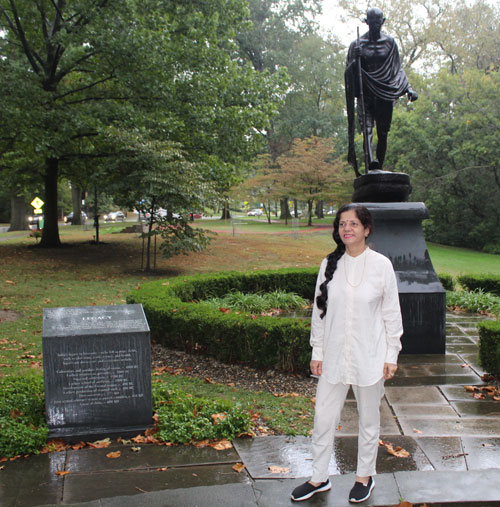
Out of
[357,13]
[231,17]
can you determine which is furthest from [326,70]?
[231,17]

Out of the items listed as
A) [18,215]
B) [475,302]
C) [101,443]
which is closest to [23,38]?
[475,302]

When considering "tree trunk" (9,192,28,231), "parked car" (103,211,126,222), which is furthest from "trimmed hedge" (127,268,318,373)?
"parked car" (103,211,126,222)

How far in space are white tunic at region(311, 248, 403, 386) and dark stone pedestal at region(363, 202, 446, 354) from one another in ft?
11.8

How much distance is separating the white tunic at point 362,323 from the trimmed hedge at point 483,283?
8817mm

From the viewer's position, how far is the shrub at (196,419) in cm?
427

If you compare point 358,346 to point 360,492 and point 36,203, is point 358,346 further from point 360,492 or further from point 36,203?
point 36,203

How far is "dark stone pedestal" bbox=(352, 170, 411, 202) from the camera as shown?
743cm

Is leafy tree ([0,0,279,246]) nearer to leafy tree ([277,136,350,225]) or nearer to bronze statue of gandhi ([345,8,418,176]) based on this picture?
bronze statue of gandhi ([345,8,418,176])

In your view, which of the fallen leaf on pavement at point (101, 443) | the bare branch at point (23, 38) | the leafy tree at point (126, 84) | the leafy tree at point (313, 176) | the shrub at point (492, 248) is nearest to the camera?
the fallen leaf on pavement at point (101, 443)

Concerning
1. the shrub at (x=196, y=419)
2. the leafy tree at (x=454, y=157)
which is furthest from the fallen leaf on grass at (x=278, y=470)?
the leafy tree at (x=454, y=157)

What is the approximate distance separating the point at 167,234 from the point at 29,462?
38.4ft

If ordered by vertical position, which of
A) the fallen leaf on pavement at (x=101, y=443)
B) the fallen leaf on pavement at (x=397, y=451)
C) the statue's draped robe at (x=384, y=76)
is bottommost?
the fallen leaf on pavement at (x=101, y=443)

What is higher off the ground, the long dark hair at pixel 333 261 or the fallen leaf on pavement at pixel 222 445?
the long dark hair at pixel 333 261

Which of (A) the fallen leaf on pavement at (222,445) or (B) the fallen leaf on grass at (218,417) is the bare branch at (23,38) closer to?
(B) the fallen leaf on grass at (218,417)
